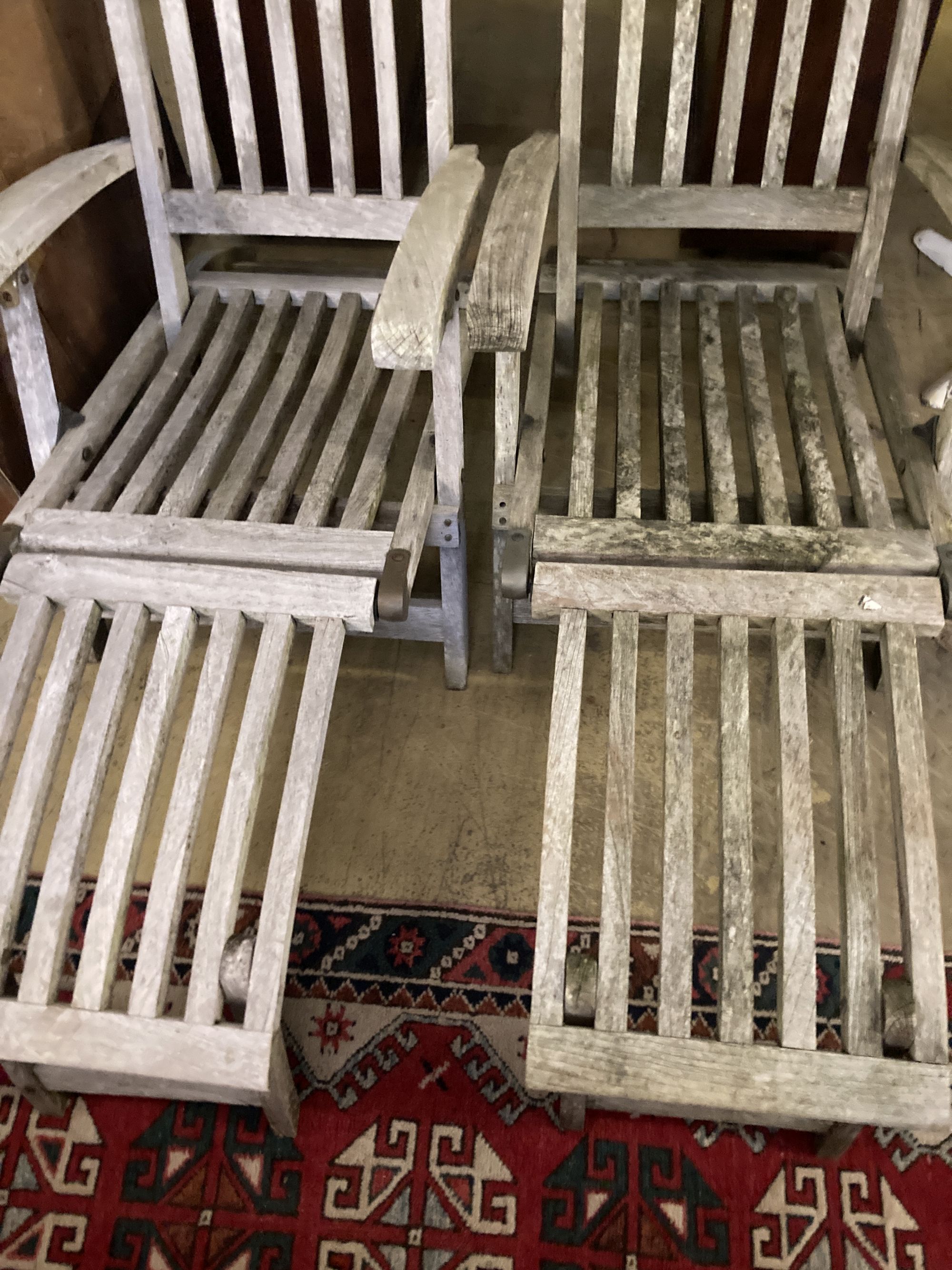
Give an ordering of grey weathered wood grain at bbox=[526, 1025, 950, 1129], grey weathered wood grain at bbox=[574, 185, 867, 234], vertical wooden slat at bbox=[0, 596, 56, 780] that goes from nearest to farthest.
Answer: grey weathered wood grain at bbox=[526, 1025, 950, 1129] < vertical wooden slat at bbox=[0, 596, 56, 780] < grey weathered wood grain at bbox=[574, 185, 867, 234]

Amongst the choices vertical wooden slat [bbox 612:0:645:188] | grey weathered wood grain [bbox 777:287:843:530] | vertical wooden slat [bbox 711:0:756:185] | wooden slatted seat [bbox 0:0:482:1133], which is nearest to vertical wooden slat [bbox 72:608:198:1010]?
wooden slatted seat [bbox 0:0:482:1133]

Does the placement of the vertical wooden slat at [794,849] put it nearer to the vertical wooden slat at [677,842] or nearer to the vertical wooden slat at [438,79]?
the vertical wooden slat at [677,842]

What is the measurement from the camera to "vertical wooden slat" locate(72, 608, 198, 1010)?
1.14 m

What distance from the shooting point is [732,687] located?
129 cm

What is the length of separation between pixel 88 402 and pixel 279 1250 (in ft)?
4.19

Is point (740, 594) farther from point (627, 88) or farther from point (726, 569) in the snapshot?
point (627, 88)

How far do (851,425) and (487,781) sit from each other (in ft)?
2.73

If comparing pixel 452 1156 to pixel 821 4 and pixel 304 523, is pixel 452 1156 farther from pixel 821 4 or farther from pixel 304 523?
pixel 821 4

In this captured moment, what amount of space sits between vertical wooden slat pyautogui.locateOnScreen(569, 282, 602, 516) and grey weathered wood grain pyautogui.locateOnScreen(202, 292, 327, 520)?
485 mm

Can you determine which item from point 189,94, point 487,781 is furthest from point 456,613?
point 189,94

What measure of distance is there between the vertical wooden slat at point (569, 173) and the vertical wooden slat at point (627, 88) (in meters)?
0.06

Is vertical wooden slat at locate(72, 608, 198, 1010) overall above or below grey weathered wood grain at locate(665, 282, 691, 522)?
below

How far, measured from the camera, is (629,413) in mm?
1561

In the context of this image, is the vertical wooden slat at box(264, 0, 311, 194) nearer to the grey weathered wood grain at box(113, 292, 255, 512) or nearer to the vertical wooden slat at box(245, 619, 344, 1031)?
the grey weathered wood grain at box(113, 292, 255, 512)
